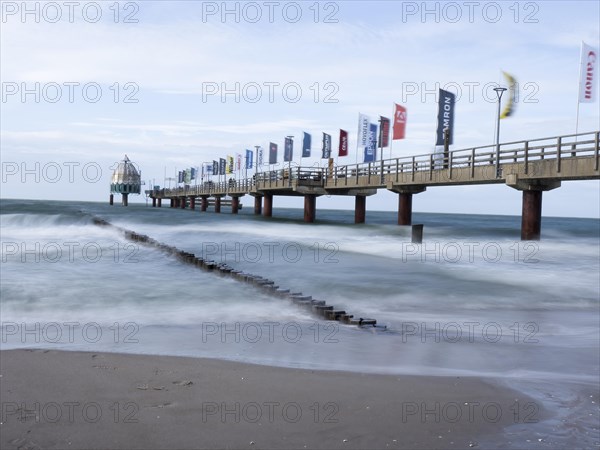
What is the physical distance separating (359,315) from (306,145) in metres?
42.4

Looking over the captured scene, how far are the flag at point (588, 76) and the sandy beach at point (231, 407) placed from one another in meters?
25.0

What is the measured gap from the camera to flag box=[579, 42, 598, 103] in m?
28.0

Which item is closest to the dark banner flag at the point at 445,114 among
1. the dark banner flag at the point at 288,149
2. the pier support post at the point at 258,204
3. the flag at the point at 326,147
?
the flag at the point at 326,147

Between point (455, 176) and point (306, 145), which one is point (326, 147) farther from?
point (455, 176)

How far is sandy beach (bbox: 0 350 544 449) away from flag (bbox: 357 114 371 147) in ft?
122

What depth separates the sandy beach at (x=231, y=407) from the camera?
5.17 meters

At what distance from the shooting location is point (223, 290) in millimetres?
15664

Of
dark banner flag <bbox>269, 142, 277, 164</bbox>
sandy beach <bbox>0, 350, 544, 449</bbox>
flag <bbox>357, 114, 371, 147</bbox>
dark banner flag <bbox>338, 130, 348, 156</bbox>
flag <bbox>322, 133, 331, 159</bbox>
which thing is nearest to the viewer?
sandy beach <bbox>0, 350, 544, 449</bbox>

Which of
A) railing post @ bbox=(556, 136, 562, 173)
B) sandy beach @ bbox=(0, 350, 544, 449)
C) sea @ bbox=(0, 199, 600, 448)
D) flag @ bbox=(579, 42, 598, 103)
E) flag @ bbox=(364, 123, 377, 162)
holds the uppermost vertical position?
flag @ bbox=(579, 42, 598, 103)

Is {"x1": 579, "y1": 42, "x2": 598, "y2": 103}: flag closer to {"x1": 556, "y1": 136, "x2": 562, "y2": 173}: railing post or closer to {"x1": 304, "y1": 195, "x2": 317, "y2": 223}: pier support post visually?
{"x1": 556, "y1": 136, "x2": 562, "y2": 173}: railing post

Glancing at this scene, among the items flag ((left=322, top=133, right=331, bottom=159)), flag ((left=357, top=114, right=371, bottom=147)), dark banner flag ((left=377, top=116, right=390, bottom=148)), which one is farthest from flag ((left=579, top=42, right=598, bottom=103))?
flag ((left=322, top=133, right=331, bottom=159))

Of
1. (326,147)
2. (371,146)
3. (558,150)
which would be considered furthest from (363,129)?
(558,150)

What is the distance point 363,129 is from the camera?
43812 millimetres

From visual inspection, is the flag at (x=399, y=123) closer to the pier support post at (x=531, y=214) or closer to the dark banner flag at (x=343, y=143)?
the dark banner flag at (x=343, y=143)
